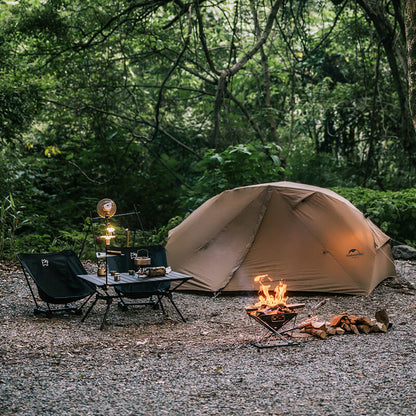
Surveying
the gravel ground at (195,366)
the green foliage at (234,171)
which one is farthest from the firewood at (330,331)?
the green foliage at (234,171)

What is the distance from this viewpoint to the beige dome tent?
7188mm

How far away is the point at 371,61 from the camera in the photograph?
13328 mm

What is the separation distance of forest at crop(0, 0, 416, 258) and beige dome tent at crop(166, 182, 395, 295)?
217 centimetres

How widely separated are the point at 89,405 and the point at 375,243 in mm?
5056

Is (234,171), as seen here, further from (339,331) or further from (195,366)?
(195,366)

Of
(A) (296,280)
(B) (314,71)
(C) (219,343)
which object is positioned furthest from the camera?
(B) (314,71)

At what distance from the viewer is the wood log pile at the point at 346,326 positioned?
5.29 meters

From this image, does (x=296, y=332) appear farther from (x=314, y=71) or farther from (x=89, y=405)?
(x=314, y=71)

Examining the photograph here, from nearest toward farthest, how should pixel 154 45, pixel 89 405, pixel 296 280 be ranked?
1. pixel 89 405
2. pixel 296 280
3. pixel 154 45

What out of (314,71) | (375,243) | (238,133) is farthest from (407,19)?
(314,71)

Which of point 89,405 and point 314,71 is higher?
point 314,71

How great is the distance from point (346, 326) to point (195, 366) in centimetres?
177

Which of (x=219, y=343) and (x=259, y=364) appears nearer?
(x=259, y=364)

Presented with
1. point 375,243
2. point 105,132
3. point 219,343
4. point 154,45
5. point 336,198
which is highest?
point 154,45
